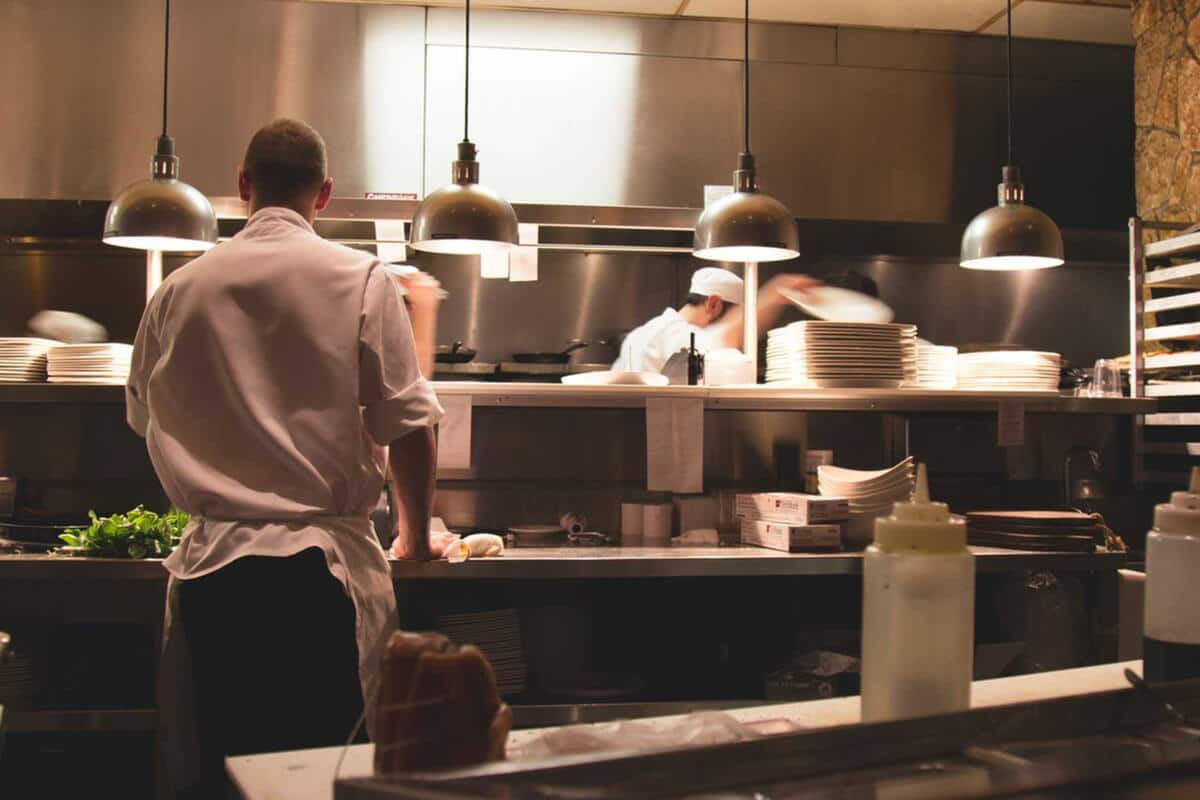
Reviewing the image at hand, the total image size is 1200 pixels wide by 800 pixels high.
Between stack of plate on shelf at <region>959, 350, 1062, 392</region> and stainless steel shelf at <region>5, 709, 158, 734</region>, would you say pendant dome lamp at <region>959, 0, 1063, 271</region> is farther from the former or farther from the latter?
stainless steel shelf at <region>5, 709, 158, 734</region>

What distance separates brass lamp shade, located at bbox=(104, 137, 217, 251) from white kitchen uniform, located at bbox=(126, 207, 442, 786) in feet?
4.33

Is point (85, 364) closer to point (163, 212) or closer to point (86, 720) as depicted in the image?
point (163, 212)

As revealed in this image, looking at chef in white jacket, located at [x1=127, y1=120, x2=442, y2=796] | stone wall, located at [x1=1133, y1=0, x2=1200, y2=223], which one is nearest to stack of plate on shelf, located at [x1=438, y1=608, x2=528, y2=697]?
chef in white jacket, located at [x1=127, y1=120, x2=442, y2=796]

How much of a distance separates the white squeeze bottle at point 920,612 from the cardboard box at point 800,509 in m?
2.27

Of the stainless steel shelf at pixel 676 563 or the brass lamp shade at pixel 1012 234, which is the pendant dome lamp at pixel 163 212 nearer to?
the stainless steel shelf at pixel 676 563

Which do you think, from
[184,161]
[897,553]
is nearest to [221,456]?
[897,553]

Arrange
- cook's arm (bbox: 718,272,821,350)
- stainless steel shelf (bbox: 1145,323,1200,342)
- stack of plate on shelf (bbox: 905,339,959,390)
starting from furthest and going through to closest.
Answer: cook's arm (bbox: 718,272,821,350), stainless steel shelf (bbox: 1145,323,1200,342), stack of plate on shelf (bbox: 905,339,959,390)

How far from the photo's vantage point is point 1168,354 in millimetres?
4559

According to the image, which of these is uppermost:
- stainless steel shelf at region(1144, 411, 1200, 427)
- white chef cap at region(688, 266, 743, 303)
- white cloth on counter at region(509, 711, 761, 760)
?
white chef cap at region(688, 266, 743, 303)

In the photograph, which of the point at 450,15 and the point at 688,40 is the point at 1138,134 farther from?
the point at 450,15

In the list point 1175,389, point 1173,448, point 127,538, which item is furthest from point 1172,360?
point 127,538

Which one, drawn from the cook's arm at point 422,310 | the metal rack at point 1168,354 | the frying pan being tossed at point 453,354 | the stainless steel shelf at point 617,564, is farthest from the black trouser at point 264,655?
the metal rack at point 1168,354

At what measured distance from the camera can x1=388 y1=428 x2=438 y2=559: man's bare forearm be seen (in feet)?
7.42

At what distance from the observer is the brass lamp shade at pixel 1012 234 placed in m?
3.82
